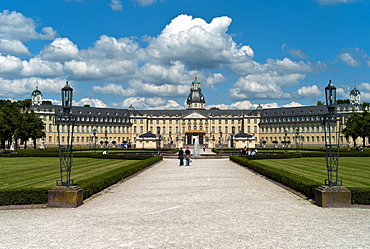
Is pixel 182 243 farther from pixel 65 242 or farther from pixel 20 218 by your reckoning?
pixel 20 218

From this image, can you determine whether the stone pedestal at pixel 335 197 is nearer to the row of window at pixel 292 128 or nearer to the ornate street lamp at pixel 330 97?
the ornate street lamp at pixel 330 97

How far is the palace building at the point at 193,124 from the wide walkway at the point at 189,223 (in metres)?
92.7

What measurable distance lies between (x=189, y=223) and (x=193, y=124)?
380 ft

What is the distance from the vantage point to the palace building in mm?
111625

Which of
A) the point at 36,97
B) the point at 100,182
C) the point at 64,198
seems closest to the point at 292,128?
the point at 36,97

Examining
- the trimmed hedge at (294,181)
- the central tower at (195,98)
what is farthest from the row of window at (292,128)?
the trimmed hedge at (294,181)

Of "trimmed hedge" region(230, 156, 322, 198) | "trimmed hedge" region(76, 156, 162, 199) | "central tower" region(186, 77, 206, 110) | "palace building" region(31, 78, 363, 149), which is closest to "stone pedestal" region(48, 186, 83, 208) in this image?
"trimmed hedge" region(76, 156, 162, 199)

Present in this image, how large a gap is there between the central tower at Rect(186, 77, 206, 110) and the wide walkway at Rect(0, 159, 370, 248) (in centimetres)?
11818

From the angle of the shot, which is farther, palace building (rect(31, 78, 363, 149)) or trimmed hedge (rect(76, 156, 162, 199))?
palace building (rect(31, 78, 363, 149))

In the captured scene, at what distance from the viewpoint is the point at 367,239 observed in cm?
912

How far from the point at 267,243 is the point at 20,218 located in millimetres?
7795

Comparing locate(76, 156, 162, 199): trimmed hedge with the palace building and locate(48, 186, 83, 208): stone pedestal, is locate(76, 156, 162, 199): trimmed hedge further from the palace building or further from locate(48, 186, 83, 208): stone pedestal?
the palace building

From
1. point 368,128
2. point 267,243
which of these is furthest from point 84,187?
point 368,128

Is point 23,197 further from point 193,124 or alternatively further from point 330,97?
point 193,124
